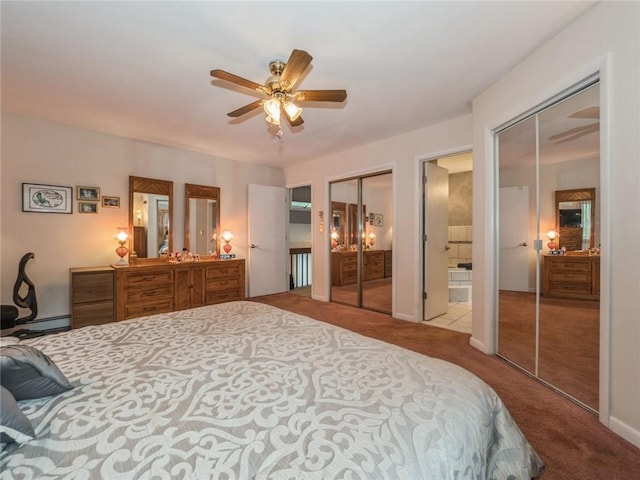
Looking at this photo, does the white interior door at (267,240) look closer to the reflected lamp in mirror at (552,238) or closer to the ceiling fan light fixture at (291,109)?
the ceiling fan light fixture at (291,109)

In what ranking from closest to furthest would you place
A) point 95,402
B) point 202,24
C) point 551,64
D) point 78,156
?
point 95,402, point 202,24, point 551,64, point 78,156

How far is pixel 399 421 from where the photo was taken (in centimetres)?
87

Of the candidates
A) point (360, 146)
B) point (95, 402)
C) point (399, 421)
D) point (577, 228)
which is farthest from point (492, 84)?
point (95, 402)

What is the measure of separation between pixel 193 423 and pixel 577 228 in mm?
2648

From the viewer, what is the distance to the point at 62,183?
11.7 ft

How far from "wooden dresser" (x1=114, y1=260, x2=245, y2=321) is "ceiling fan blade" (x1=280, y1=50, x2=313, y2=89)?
312cm

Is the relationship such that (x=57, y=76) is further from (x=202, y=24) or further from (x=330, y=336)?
(x=330, y=336)

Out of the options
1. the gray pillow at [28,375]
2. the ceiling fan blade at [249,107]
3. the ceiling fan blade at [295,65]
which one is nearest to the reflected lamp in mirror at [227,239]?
the ceiling fan blade at [249,107]

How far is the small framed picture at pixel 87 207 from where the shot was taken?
370cm

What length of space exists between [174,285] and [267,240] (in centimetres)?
191

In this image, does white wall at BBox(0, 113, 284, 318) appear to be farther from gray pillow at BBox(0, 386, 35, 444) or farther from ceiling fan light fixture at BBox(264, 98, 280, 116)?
gray pillow at BBox(0, 386, 35, 444)

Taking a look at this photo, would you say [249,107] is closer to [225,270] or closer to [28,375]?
[28,375]

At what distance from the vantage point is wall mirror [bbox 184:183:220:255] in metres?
4.59

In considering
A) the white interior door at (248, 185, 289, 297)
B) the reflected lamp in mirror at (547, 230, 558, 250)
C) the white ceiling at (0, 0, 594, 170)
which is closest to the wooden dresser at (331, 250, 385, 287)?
the white interior door at (248, 185, 289, 297)
